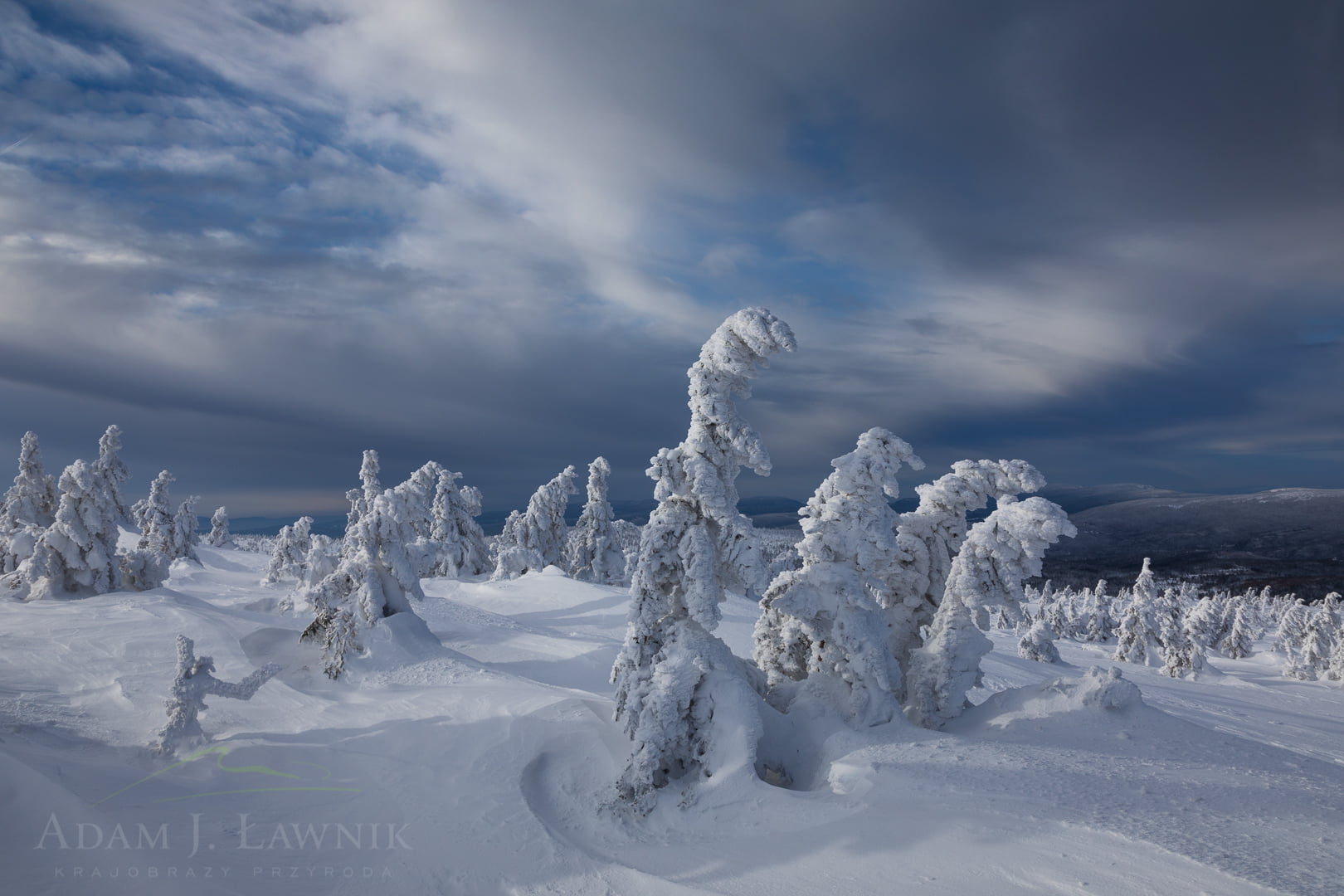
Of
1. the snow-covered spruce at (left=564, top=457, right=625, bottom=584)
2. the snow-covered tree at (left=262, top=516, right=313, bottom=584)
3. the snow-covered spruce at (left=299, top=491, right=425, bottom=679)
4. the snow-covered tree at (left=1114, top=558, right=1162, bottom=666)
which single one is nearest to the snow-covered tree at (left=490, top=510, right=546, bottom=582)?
the snow-covered spruce at (left=564, top=457, right=625, bottom=584)

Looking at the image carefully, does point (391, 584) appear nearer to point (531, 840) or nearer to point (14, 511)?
point (531, 840)

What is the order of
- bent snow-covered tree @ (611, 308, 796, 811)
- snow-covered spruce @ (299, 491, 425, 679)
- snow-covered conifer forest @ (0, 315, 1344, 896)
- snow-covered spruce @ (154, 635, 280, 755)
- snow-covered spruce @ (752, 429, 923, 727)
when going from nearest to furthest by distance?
1. snow-covered conifer forest @ (0, 315, 1344, 896)
2. bent snow-covered tree @ (611, 308, 796, 811)
3. snow-covered spruce @ (752, 429, 923, 727)
4. snow-covered spruce @ (154, 635, 280, 755)
5. snow-covered spruce @ (299, 491, 425, 679)

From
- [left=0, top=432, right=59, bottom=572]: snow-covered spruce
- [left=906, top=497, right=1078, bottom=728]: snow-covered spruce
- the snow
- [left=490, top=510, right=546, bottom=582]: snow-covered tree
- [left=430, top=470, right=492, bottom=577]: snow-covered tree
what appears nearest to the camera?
Result: the snow

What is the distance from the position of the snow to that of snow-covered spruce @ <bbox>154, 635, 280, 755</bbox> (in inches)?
17.2

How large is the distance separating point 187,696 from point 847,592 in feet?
46.1

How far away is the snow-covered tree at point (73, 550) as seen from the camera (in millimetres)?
26188

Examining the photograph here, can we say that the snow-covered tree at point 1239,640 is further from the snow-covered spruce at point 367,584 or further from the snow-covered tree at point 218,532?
the snow-covered tree at point 218,532

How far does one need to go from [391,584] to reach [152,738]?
7.68 m

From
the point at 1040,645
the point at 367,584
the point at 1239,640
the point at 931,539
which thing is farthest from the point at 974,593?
the point at 1239,640

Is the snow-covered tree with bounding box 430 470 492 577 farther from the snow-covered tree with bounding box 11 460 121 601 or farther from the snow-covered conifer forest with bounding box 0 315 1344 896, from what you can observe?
the snow-covered conifer forest with bounding box 0 315 1344 896

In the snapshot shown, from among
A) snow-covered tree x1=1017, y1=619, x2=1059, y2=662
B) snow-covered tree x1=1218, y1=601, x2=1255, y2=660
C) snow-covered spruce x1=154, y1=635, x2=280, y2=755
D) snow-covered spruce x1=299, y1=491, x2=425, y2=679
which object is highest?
snow-covered spruce x1=299, y1=491, x2=425, y2=679

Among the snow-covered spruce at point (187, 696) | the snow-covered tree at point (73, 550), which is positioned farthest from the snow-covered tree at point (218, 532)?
the snow-covered spruce at point (187, 696)

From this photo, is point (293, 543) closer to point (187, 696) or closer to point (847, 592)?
point (187, 696)

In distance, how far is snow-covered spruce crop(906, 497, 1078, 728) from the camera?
1284 centimetres
